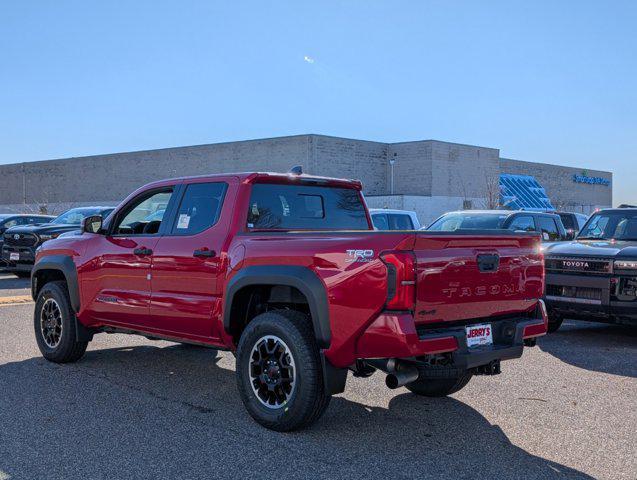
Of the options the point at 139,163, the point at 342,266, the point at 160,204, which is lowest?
the point at 342,266

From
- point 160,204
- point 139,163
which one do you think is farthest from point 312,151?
point 160,204

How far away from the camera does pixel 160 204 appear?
6.77 metres

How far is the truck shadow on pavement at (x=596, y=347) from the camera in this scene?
300 inches

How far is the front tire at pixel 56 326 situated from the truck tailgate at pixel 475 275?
428cm

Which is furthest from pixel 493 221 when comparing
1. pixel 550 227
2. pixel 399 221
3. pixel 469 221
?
pixel 399 221

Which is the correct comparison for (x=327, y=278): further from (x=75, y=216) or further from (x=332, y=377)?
(x=75, y=216)

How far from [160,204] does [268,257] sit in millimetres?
1906

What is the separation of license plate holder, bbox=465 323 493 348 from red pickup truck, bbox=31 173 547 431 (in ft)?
0.04

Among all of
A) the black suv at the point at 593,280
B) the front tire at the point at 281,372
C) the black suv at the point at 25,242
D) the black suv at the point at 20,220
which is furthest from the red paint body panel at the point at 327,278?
the black suv at the point at 20,220

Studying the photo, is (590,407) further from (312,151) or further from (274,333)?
(312,151)

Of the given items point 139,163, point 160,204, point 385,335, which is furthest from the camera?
point 139,163

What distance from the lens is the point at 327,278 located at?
16.1ft

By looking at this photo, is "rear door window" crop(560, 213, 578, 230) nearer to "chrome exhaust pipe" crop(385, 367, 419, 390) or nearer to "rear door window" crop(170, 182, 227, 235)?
"rear door window" crop(170, 182, 227, 235)

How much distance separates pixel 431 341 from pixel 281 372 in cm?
121
